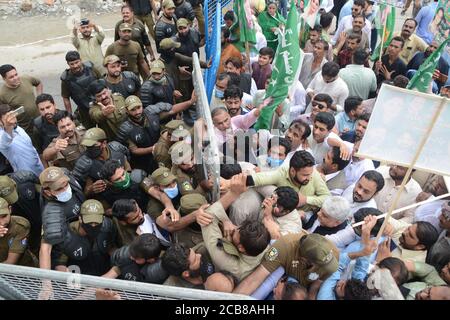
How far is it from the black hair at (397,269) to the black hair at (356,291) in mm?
289

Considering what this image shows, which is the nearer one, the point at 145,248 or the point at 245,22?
the point at 145,248

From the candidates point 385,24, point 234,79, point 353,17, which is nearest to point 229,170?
point 234,79

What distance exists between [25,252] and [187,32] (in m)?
3.98

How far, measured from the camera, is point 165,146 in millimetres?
4273

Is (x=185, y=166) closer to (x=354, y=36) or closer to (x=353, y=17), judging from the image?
(x=354, y=36)

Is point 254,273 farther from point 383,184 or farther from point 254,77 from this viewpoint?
point 254,77

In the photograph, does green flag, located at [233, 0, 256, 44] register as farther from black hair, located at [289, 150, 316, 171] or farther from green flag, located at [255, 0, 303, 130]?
black hair, located at [289, 150, 316, 171]

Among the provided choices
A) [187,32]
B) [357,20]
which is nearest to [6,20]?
[187,32]

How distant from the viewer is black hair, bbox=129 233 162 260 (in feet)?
9.82

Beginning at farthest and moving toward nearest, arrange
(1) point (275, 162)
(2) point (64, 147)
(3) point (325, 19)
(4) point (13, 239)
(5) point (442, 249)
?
(3) point (325, 19) < (2) point (64, 147) < (1) point (275, 162) < (4) point (13, 239) < (5) point (442, 249)

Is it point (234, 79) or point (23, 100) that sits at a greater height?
point (234, 79)

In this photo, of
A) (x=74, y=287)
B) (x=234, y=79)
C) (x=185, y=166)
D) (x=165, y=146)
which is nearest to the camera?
(x=74, y=287)

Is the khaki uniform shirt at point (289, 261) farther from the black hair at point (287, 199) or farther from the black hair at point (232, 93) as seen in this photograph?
the black hair at point (232, 93)

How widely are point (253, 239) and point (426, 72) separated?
3017 millimetres
